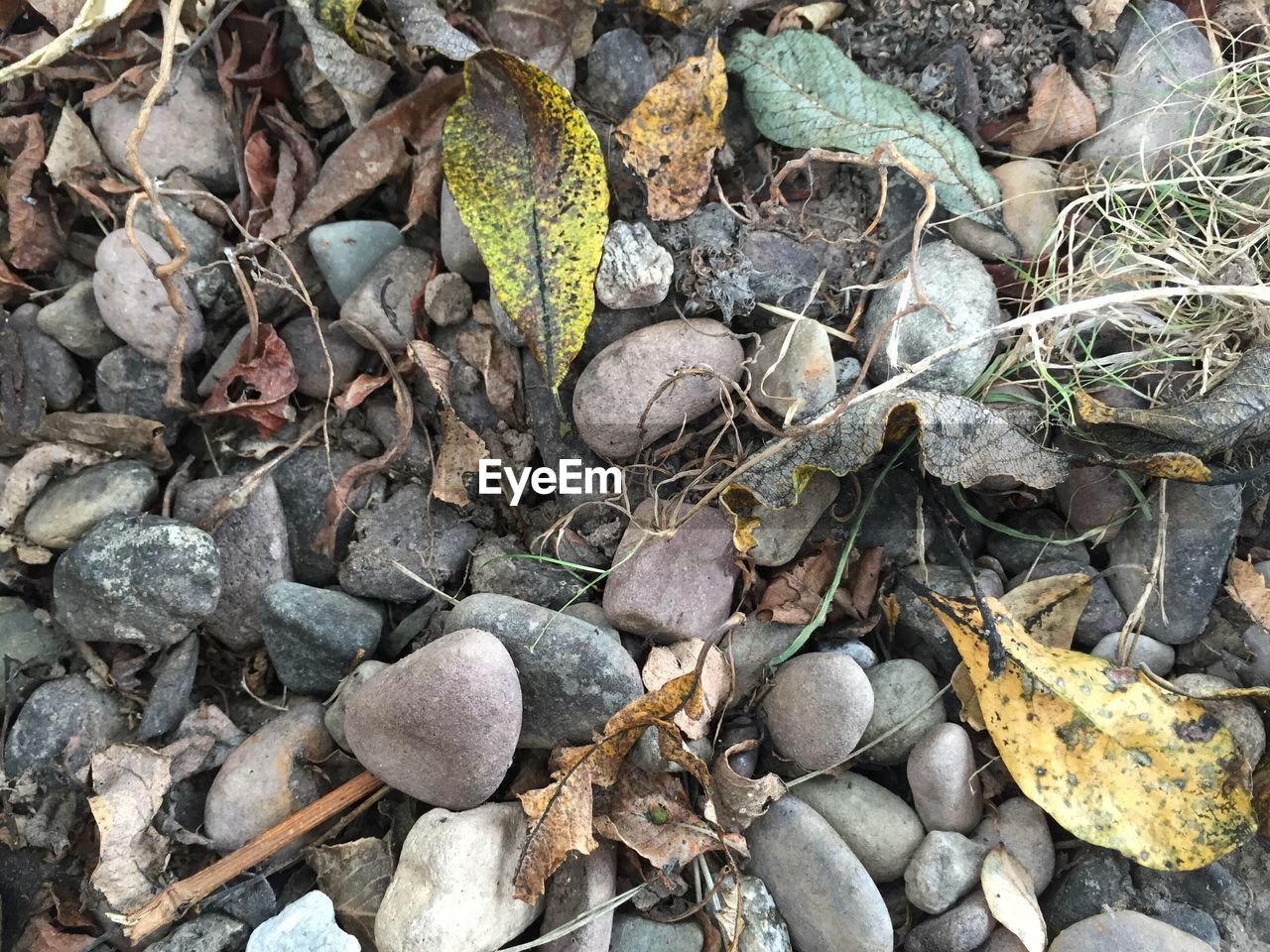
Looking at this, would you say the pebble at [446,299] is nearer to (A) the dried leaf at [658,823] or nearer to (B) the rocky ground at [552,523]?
(B) the rocky ground at [552,523]

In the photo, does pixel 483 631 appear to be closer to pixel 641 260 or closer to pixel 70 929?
pixel 641 260

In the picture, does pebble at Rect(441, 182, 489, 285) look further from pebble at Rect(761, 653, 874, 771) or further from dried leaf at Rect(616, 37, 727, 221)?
pebble at Rect(761, 653, 874, 771)

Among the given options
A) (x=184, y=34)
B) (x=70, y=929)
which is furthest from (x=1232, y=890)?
(x=184, y=34)

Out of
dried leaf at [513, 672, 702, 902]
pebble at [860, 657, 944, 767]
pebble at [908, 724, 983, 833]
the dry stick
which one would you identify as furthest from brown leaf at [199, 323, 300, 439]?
pebble at [908, 724, 983, 833]

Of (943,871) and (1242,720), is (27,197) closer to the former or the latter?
(943,871)

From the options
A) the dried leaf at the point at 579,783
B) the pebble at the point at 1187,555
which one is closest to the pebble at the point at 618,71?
Answer: the dried leaf at the point at 579,783

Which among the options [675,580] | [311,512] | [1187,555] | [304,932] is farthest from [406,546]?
[1187,555]
